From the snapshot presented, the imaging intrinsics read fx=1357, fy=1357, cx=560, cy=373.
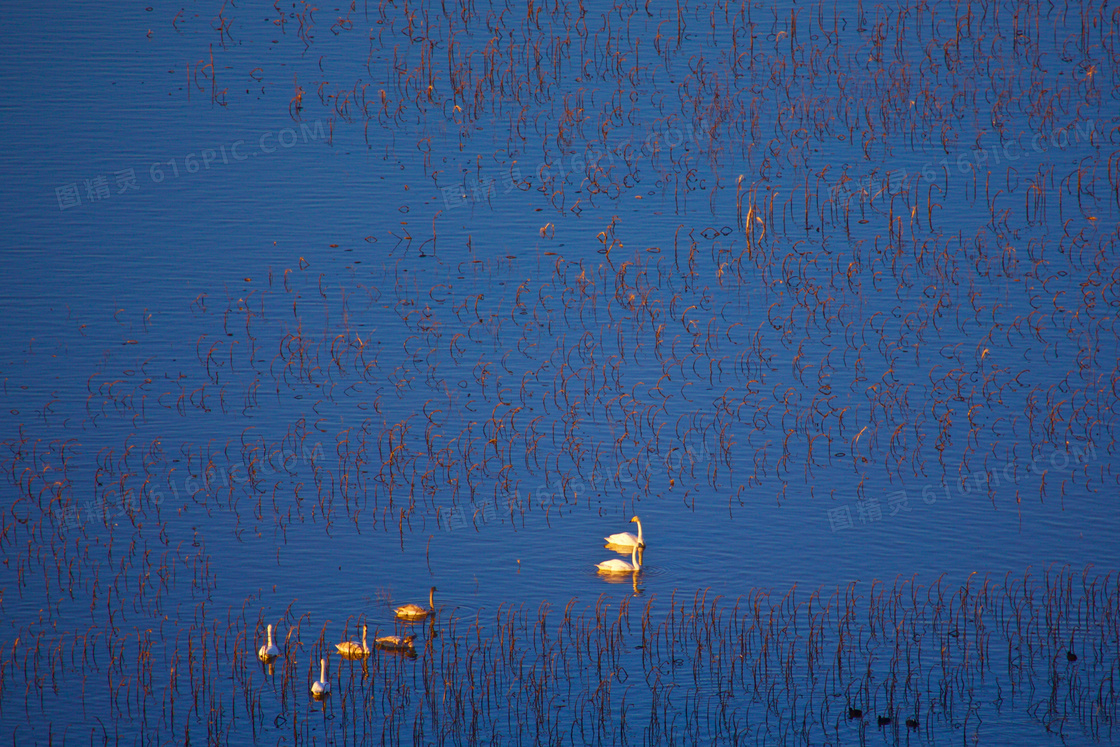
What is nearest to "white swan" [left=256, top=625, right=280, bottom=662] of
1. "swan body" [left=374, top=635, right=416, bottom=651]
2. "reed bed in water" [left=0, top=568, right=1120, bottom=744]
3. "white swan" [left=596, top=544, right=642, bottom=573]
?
"reed bed in water" [left=0, top=568, right=1120, bottom=744]

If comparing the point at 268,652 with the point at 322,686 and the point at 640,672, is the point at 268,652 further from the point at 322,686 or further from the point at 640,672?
the point at 640,672

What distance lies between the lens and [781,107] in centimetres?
3106

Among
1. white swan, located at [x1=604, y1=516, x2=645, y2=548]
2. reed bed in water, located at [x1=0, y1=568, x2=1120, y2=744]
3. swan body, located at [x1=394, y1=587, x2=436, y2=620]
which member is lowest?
reed bed in water, located at [x1=0, y1=568, x2=1120, y2=744]

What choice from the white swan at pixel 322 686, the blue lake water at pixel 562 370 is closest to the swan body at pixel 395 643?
the blue lake water at pixel 562 370

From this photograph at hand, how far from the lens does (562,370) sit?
2348cm

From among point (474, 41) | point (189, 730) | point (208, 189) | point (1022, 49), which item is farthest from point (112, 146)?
point (1022, 49)

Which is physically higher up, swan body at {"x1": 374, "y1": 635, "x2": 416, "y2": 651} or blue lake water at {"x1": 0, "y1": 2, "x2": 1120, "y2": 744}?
blue lake water at {"x1": 0, "y1": 2, "x2": 1120, "y2": 744}

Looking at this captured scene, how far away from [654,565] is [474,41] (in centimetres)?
1794

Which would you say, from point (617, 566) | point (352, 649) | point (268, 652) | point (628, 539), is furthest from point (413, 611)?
point (628, 539)

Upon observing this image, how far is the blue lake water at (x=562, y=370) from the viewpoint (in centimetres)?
1628

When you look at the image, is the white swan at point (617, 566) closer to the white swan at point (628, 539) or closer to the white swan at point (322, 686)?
the white swan at point (628, 539)

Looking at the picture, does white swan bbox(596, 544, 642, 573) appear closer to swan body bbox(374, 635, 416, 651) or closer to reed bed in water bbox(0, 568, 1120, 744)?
reed bed in water bbox(0, 568, 1120, 744)

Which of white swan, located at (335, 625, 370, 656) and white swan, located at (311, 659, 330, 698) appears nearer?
white swan, located at (311, 659, 330, 698)

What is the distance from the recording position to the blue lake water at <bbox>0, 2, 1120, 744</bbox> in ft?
53.4
